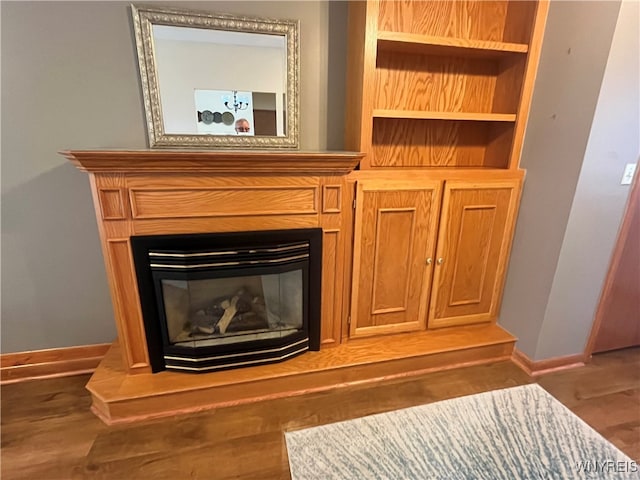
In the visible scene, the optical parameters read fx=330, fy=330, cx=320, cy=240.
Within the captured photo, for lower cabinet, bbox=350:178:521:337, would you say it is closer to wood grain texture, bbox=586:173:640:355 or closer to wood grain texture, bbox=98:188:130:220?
wood grain texture, bbox=586:173:640:355

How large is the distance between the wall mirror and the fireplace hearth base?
4.09ft

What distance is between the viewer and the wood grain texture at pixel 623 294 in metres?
1.90

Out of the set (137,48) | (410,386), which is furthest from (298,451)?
(137,48)

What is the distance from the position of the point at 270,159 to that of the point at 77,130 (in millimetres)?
1054

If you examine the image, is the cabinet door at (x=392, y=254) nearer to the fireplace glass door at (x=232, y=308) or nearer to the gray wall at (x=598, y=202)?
the fireplace glass door at (x=232, y=308)

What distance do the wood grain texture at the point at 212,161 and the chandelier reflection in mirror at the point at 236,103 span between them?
0.44 meters

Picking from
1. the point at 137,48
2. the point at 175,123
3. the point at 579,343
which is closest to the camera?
the point at 137,48

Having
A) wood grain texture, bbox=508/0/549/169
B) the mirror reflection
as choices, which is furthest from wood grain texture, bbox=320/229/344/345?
wood grain texture, bbox=508/0/549/169

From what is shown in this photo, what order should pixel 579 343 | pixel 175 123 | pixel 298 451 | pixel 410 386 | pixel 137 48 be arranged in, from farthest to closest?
pixel 579 343, pixel 410 386, pixel 175 123, pixel 137 48, pixel 298 451

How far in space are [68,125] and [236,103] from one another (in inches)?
33.8

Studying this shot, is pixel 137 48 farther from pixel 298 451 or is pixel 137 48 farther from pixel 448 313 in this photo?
pixel 448 313

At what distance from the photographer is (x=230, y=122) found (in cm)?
181

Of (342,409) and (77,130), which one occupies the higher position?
(77,130)

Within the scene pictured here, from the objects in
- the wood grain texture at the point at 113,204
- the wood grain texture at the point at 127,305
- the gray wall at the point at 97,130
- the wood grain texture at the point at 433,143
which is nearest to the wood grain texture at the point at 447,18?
the gray wall at the point at 97,130
